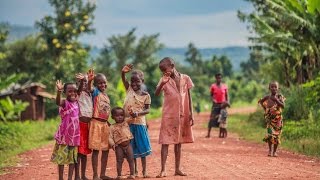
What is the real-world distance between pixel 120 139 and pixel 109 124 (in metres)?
0.32

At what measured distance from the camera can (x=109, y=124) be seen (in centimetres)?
→ 860

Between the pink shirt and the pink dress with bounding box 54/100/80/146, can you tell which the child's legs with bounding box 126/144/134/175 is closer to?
the pink dress with bounding box 54/100/80/146

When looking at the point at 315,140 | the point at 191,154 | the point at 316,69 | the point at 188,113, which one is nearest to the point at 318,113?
the point at 315,140

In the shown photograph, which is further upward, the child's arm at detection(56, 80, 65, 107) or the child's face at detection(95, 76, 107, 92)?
the child's face at detection(95, 76, 107, 92)

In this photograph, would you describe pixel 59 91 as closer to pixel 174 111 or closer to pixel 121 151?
pixel 121 151

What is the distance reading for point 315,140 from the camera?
14.2m

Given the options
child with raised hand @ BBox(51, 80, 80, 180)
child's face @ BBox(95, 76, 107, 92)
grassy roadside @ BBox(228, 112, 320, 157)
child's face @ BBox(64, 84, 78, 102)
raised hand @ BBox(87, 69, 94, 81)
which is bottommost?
grassy roadside @ BBox(228, 112, 320, 157)

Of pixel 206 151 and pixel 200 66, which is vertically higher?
pixel 200 66

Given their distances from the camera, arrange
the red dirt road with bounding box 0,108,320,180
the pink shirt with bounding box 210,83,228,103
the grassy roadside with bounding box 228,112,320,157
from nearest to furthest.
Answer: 1. the red dirt road with bounding box 0,108,320,180
2. the grassy roadside with bounding box 228,112,320,157
3. the pink shirt with bounding box 210,83,228,103

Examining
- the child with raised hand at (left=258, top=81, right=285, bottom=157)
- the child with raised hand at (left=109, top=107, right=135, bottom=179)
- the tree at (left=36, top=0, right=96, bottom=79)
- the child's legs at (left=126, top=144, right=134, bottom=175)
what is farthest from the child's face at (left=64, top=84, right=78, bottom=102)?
the tree at (left=36, top=0, right=96, bottom=79)

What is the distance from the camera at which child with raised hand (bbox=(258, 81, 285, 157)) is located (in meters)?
11.8

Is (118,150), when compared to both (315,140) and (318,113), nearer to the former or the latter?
(315,140)

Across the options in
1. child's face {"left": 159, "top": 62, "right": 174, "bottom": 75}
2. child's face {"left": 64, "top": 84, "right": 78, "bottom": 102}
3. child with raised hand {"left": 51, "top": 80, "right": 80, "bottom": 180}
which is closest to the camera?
child with raised hand {"left": 51, "top": 80, "right": 80, "bottom": 180}

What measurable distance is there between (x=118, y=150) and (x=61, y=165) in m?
0.91
